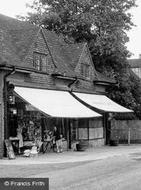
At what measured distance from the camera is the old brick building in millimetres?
23547

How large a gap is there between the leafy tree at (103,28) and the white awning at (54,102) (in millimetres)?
11350

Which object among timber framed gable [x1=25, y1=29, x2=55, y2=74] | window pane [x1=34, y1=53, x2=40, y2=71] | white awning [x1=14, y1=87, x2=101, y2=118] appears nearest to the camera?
white awning [x1=14, y1=87, x2=101, y2=118]

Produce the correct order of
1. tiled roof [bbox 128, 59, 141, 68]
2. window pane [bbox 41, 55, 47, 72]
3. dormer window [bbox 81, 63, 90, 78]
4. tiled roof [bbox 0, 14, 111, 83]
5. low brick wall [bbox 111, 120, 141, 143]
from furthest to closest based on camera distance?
tiled roof [bbox 128, 59, 141, 68] → low brick wall [bbox 111, 120, 141, 143] → dormer window [bbox 81, 63, 90, 78] → window pane [bbox 41, 55, 47, 72] → tiled roof [bbox 0, 14, 111, 83]

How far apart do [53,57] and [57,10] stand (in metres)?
13.0

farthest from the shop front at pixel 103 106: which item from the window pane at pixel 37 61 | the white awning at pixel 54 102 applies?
the window pane at pixel 37 61

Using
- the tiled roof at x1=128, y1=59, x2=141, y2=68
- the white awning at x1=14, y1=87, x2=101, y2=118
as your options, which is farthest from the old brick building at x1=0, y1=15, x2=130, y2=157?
the tiled roof at x1=128, y1=59, x2=141, y2=68

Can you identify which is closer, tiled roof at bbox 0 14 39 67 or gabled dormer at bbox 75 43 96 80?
tiled roof at bbox 0 14 39 67

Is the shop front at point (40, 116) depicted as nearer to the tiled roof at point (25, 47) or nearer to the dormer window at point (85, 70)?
the tiled roof at point (25, 47)

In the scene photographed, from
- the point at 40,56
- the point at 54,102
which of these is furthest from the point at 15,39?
the point at 54,102

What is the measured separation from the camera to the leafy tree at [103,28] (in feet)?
128

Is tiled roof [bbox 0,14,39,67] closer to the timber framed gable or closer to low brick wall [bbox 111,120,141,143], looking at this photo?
the timber framed gable

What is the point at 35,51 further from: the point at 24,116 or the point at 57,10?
the point at 57,10

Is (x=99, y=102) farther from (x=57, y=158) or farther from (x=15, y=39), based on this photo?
(x=57, y=158)

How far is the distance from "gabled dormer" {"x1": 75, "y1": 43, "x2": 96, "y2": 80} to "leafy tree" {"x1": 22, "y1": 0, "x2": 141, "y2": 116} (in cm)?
464
